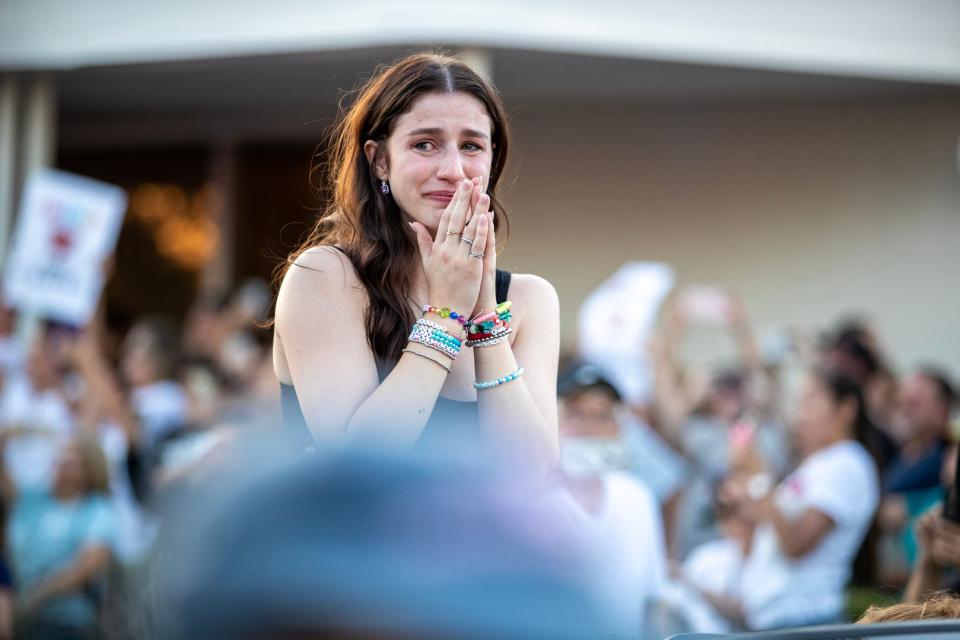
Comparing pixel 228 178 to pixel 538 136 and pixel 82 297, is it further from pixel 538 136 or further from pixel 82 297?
pixel 82 297

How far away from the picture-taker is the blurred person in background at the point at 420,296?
8.05 ft

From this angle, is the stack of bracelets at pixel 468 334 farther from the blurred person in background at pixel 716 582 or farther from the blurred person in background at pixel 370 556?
the blurred person in background at pixel 716 582

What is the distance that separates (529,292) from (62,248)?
5.80 m

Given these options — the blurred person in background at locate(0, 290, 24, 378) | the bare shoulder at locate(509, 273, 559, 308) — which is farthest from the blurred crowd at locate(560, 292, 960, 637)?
the blurred person in background at locate(0, 290, 24, 378)

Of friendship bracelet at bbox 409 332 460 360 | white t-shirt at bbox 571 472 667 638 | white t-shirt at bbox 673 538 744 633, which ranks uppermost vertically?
friendship bracelet at bbox 409 332 460 360

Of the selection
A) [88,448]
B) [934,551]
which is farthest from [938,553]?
[88,448]

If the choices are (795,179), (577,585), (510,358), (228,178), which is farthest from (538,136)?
(577,585)

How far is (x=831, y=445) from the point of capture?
5863 millimetres

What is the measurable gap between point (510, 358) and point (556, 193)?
8.81 m

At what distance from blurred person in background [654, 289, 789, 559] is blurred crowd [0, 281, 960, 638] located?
0.05 ft

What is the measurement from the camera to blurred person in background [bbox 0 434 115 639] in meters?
6.73

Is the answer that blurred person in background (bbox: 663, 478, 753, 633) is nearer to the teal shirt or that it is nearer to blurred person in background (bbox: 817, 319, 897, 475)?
blurred person in background (bbox: 817, 319, 897, 475)

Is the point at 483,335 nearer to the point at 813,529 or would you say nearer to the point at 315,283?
the point at 315,283

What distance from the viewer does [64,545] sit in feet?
22.4
